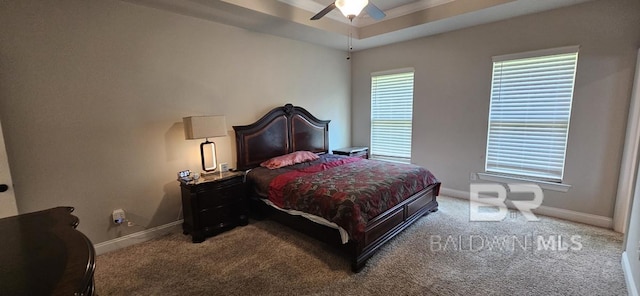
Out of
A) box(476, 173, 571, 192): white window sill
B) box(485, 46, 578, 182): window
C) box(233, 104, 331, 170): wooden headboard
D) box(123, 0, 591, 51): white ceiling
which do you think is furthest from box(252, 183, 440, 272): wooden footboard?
box(123, 0, 591, 51): white ceiling

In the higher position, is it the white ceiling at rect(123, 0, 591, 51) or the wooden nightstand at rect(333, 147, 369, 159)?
the white ceiling at rect(123, 0, 591, 51)

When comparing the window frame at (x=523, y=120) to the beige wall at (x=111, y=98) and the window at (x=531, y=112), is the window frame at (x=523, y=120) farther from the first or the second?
the beige wall at (x=111, y=98)

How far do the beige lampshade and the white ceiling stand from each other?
125 centimetres

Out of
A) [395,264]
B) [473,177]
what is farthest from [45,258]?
[473,177]

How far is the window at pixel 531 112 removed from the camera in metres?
3.23

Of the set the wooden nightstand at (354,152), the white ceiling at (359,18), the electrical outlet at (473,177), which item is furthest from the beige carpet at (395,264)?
the white ceiling at (359,18)

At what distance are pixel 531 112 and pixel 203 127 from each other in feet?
13.6

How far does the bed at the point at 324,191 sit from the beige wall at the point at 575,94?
3.54 ft

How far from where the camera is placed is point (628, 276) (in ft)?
6.88

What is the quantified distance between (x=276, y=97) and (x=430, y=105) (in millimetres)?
2537

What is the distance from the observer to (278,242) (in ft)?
9.51

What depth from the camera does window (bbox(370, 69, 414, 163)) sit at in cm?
469

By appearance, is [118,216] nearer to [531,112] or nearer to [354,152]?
[354,152]

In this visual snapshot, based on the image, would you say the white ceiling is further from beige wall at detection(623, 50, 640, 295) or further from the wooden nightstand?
beige wall at detection(623, 50, 640, 295)
